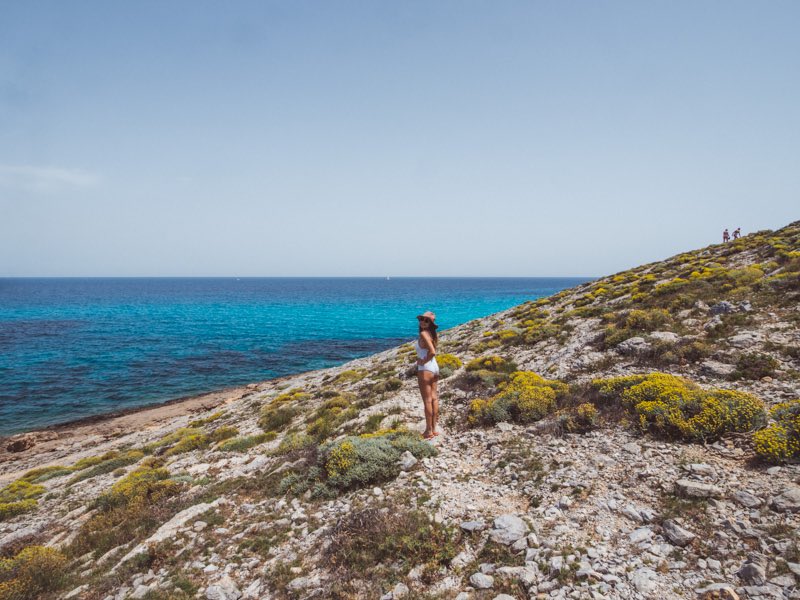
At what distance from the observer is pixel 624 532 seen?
6.23m

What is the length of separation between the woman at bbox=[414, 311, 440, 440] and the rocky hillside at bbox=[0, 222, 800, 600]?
994 mm

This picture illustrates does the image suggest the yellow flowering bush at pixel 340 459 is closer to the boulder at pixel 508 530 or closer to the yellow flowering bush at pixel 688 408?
the boulder at pixel 508 530

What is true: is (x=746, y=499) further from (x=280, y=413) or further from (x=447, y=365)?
(x=280, y=413)

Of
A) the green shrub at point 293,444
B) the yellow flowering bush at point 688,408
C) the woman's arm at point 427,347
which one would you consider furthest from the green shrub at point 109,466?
the yellow flowering bush at point 688,408

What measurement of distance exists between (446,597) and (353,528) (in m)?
2.32

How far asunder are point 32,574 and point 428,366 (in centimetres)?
1058

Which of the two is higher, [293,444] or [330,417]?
[293,444]

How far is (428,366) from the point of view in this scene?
10.7 m

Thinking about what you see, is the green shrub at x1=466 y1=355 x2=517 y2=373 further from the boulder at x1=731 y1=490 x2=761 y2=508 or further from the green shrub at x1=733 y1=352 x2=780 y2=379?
the boulder at x1=731 y1=490 x2=761 y2=508

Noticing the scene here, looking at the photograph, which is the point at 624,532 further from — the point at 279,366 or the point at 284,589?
the point at 279,366

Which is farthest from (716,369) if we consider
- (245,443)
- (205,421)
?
(205,421)

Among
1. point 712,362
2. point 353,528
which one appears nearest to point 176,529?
point 353,528

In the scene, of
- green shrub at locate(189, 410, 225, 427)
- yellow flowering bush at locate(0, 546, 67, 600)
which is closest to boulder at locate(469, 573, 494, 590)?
yellow flowering bush at locate(0, 546, 67, 600)

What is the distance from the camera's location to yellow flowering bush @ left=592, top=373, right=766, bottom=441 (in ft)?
26.5
